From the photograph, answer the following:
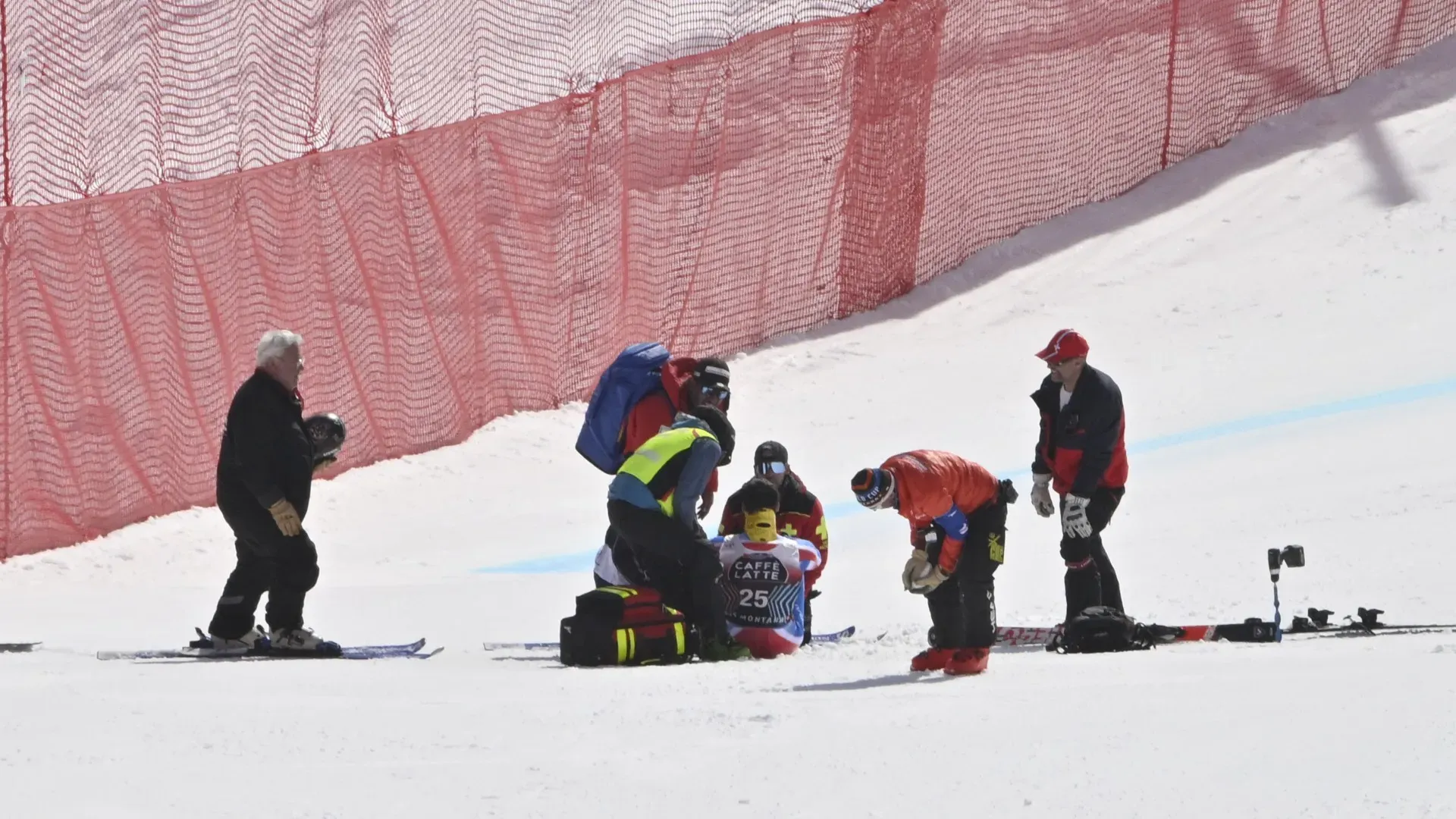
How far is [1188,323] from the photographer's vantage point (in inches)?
607

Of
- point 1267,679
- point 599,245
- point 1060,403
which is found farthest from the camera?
point 599,245

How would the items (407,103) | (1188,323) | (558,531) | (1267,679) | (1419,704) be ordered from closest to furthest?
1. (1419,704)
2. (1267,679)
3. (558,531)
4. (1188,323)
5. (407,103)

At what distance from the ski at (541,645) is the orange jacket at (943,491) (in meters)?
1.42

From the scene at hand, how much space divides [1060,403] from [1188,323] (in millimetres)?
7689

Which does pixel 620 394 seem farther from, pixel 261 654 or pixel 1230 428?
pixel 1230 428

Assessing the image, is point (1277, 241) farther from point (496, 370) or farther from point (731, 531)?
point (731, 531)

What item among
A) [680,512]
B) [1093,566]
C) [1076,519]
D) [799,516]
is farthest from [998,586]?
[680,512]

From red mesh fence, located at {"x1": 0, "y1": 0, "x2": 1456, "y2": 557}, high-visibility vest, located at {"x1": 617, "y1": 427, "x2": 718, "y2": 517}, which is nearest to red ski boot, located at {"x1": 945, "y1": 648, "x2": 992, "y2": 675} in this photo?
high-visibility vest, located at {"x1": 617, "y1": 427, "x2": 718, "y2": 517}

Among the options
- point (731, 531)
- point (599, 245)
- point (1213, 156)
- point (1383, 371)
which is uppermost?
point (1213, 156)

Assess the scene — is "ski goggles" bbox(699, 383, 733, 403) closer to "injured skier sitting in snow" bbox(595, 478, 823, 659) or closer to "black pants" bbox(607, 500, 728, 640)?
"injured skier sitting in snow" bbox(595, 478, 823, 659)

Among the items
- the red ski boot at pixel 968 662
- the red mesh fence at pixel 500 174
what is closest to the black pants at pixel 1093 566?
the red ski boot at pixel 968 662

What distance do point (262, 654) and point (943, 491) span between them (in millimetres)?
2965

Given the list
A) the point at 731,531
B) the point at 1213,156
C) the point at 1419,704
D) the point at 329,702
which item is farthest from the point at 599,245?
the point at 1419,704

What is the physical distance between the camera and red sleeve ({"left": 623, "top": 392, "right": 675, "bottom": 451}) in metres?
8.41
